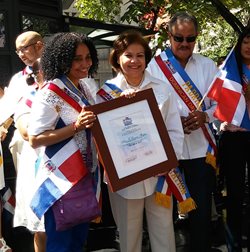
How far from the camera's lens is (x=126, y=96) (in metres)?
3.05

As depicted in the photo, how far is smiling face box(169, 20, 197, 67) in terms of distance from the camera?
3635 millimetres

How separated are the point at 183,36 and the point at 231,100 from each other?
62cm

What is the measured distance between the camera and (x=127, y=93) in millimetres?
3076

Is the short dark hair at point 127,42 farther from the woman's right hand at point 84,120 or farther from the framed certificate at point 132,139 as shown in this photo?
the woman's right hand at point 84,120

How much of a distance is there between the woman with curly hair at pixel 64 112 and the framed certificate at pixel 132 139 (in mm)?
132

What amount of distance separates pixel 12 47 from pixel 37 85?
181 centimetres

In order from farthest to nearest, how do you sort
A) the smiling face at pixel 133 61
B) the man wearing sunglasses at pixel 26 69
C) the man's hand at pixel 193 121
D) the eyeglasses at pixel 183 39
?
the man wearing sunglasses at pixel 26 69
the eyeglasses at pixel 183 39
the man's hand at pixel 193 121
the smiling face at pixel 133 61

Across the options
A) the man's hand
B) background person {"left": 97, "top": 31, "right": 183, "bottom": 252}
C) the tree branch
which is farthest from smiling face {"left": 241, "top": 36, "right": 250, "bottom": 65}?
the tree branch

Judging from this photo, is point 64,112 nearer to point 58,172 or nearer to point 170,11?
point 58,172

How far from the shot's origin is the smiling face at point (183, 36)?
3635 millimetres

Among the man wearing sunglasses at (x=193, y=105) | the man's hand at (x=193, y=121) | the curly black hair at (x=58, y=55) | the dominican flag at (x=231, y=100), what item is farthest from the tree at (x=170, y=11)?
the curly black hair at (x=58, y=55)

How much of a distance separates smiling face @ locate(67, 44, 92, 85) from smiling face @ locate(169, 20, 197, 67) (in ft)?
2.79

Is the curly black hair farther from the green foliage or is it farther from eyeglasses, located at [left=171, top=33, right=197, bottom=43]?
the green foliage

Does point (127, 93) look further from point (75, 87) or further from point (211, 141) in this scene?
point (211, 141)
